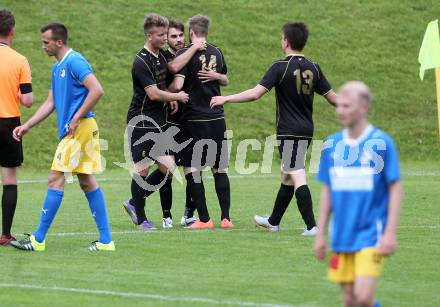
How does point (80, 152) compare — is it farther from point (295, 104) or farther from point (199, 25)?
point (199, 25)

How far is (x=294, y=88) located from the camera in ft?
40.3

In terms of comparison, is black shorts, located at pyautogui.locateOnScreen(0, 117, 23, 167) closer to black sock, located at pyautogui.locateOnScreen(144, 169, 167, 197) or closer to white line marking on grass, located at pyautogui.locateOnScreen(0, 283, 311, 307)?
black sock, located at pyautogui.locateOnScreen(144, 169, 167, 197)

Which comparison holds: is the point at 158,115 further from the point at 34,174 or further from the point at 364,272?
the point at 34,174

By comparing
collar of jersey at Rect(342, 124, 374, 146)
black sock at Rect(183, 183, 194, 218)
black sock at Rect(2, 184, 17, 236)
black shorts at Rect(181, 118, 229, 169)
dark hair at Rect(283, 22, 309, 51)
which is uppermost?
dark hair at Rect(283, 22, 309, 51)

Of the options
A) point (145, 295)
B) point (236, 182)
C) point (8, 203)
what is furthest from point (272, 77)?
point (236, 182)

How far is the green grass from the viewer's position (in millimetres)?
26234

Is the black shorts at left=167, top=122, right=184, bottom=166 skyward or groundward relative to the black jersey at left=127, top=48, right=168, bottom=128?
groundward

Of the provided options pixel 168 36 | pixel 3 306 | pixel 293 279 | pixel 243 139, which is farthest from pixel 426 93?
pixel 3 306

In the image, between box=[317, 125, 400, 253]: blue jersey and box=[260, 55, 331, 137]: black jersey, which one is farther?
box=[260, 55, 331, 137]: black jersey

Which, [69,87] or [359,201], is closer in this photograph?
[359,201]

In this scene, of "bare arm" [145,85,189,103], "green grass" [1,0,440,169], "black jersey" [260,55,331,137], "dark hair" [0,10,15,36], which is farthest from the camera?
"green grass" [1,0,440,169]

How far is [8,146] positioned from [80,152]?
1.17 meters

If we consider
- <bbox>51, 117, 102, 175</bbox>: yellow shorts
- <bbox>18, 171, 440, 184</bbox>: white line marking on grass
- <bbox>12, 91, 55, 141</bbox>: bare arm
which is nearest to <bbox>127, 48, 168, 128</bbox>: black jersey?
<bbox>12, 91, 55, 141</bbox>: bare arm

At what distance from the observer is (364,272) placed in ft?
21.7
